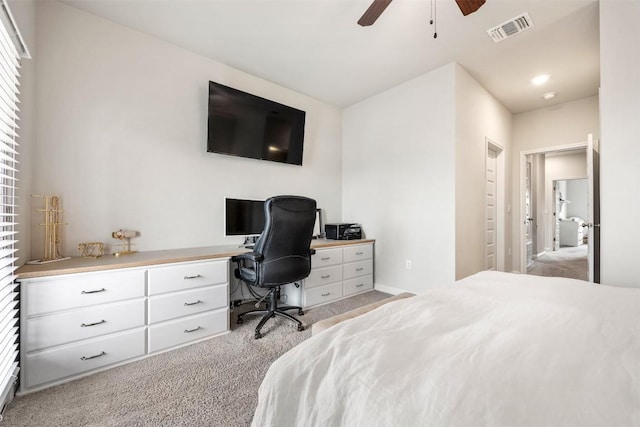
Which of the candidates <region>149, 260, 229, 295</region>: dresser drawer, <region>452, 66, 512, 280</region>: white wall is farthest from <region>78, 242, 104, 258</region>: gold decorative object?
<region>452, 66, 512, 280</region>: white wall

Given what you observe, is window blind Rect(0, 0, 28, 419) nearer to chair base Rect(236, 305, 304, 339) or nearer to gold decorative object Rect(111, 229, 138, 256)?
gold decorative object Rect(111, 229, 138, 256)

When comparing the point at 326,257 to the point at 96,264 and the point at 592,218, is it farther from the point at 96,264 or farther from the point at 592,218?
the point at 592,218

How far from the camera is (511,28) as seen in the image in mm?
2365

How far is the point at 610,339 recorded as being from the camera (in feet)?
2.69

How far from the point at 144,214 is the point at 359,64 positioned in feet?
8.93

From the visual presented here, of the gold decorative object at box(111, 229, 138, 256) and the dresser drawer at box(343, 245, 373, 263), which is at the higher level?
the gold decorative object at box(111, 229, 138, 256)

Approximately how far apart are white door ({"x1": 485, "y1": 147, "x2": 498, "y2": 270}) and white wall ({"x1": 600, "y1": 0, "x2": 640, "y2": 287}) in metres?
1.70

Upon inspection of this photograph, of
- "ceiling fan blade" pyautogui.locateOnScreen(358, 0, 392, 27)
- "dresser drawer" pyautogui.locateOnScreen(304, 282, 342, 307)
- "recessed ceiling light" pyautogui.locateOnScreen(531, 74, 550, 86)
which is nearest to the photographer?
"ceiling fan blade" pyautogui.locateOnScreen(358, 0, 392, 27)

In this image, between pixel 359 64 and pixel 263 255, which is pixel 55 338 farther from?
pixel 359 64

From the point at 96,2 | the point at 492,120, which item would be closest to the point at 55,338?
the point at 96,2

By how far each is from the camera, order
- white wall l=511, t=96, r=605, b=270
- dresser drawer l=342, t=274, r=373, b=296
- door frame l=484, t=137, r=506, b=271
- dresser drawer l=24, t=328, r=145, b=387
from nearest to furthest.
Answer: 1. dresser drawer l=24, t=328, r=145, b=387
2. dresser drawer l=342, t=274, r=373, b=296
3. white wall l=511, t=96, r=605, b=270
4. door frame l=484, t=137, r=506, b=271

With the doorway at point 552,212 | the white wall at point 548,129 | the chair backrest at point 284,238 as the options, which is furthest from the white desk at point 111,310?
the doorway at point 552,212

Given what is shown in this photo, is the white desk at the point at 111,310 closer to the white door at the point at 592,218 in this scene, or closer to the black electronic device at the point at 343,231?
the black electronic device at the point at 343,231

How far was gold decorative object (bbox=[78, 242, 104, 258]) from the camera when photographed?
84.8 inches
